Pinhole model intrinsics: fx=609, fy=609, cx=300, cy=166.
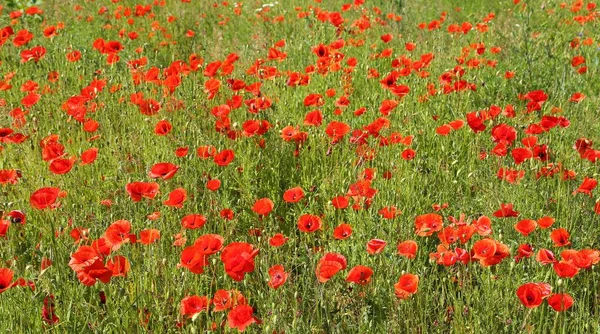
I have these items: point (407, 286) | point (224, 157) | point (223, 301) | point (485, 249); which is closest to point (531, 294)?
point (485, 249)

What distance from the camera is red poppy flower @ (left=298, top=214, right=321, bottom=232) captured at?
6.72 feet

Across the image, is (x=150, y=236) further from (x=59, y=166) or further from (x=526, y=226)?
(x=526, y=226)

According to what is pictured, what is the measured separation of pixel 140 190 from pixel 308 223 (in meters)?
0.60

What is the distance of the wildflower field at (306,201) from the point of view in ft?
6.22

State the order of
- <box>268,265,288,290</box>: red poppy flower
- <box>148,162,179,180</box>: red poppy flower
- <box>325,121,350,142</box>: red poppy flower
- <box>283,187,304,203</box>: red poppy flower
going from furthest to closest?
<box>325,121,350,142</box>: red poppy flower
<box>283,187,304,203</box>: red poppy flower
<box>148,162,179,180</box>: red poppy flower
<box>268,265,288,290</box>: red poppy flower

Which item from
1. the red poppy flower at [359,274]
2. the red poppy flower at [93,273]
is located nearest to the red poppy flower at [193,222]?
the red poppy flower at [93,273]

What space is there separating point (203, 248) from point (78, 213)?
3.66ft

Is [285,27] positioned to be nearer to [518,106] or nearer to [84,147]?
[518,106]

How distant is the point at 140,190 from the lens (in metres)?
2.14

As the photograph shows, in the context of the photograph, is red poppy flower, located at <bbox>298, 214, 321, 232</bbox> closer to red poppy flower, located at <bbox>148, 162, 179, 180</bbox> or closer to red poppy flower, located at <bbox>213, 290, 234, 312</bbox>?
red poppy flower, located at <bbox>213, 290, 234, 312</bbox>

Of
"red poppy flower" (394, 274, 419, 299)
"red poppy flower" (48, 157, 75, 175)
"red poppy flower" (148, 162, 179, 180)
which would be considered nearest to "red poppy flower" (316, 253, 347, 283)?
"red poppy flower" (394, 274, 419, 299)

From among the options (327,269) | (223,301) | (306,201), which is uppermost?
(327,269)

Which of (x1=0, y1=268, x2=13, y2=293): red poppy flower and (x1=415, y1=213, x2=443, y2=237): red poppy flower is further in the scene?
(x1=415, y1=213, x2=443, y2=237): red poppy flower

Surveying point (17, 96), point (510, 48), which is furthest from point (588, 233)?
point (17, 96)
